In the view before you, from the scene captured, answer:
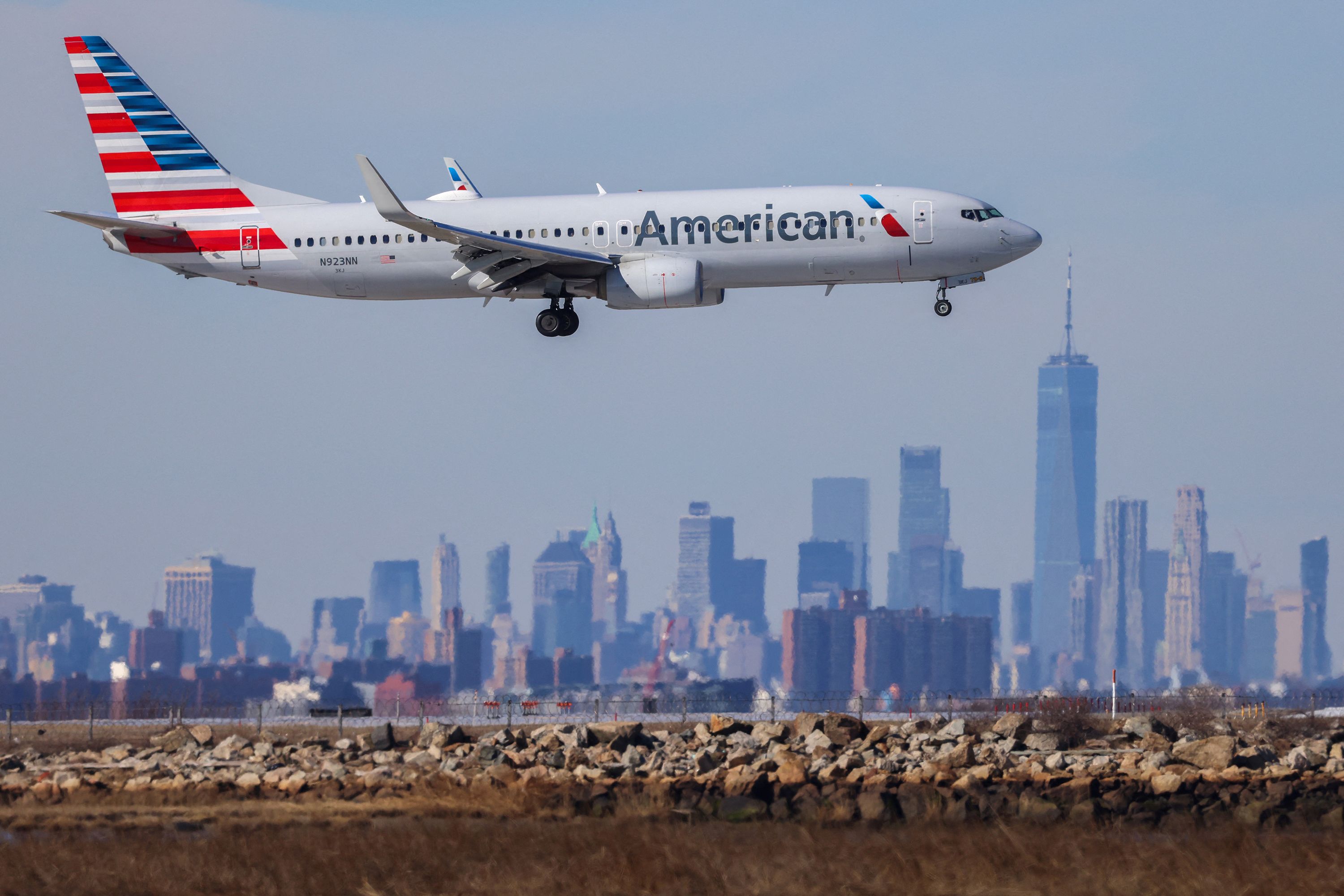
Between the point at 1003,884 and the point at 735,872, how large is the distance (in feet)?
12.2

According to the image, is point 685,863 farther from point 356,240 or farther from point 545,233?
point 356,240

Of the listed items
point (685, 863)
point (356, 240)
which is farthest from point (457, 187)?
point (685, 863)

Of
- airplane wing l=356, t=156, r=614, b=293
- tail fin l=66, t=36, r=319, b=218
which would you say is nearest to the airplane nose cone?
airplane wing l=356, t=156, r=614, b=293

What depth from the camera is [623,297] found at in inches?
1953

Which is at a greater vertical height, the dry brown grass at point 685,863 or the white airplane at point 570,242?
the white airplane at point 570,242

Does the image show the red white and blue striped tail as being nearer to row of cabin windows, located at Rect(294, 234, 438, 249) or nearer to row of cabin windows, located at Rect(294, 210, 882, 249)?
row of cabin windows, located at Rect(294, 234, 438, 249)

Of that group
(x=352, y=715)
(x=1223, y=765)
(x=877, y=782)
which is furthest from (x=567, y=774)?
(x=352, y=715)

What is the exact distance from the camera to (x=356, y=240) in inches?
2047

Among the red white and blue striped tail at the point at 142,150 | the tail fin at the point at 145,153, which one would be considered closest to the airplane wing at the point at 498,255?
the tail fin at the point at 145,153

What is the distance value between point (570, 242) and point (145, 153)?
15.5 m

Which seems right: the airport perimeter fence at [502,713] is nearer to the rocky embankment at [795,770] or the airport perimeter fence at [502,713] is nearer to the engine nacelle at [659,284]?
the rocky embankment at [795,770]

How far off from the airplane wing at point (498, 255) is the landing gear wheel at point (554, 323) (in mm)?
1269

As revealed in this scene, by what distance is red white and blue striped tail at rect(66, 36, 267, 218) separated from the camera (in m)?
55.7

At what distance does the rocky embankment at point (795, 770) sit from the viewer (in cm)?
3419
